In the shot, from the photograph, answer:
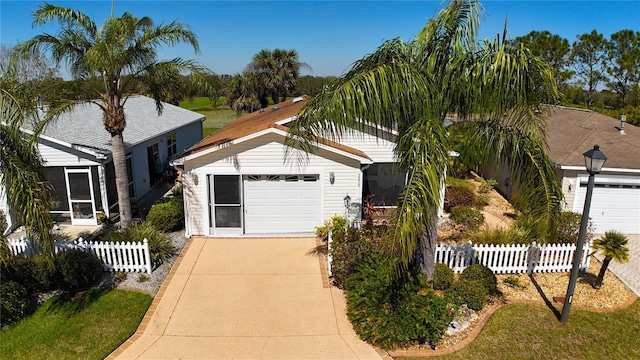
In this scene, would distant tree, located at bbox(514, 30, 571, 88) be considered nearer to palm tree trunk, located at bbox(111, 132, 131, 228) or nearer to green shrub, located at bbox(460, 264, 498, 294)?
green shrub, located at bbox(460, 264, 498, 294)

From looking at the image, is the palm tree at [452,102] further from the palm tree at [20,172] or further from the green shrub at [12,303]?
the green shrub at [12,303]

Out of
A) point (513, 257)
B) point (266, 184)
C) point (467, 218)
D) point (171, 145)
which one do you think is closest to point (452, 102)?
point (513, 257)

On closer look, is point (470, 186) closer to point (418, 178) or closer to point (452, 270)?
point (452, 270)

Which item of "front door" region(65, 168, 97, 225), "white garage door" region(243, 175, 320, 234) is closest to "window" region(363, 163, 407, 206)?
"white garage door" region(243, 175, 320, 234)

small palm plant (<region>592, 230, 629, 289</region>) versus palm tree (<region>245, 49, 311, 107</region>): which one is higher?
palm tree (<region>245, 49, 311, 107</region>)

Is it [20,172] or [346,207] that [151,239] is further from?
[346,207]

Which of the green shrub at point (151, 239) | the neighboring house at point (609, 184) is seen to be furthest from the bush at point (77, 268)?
the neighboring house at point (609, 184)
